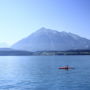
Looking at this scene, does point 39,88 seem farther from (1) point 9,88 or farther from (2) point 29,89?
(1) point 9,88

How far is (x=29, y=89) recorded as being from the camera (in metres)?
42.7

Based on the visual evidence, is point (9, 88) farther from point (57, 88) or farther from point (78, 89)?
point (78, 89)

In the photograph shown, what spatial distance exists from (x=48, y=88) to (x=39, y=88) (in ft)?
6.35

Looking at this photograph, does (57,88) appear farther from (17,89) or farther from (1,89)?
(1,89)

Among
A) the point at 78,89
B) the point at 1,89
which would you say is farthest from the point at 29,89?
the point at 78,89

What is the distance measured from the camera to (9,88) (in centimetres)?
4422

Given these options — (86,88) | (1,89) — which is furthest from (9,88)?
(86,88)

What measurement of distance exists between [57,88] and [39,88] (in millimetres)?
3866

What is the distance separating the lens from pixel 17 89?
42844 millimetres

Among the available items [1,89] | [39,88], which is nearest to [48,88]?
[39,88]

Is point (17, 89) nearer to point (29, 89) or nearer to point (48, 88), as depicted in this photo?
point (29, 89)

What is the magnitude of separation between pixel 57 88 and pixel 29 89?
5973mm

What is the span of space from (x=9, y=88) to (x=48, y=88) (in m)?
8.30

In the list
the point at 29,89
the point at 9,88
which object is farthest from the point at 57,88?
the point at 9,88
